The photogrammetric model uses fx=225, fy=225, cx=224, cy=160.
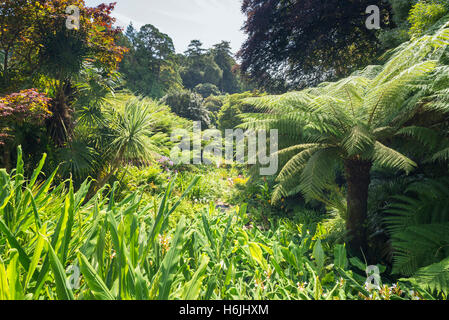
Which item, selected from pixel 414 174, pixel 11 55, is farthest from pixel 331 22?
pixel 11 55

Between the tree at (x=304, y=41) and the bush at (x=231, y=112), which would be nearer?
the tree at (x=304, y=41)

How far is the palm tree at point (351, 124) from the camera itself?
5.58ft

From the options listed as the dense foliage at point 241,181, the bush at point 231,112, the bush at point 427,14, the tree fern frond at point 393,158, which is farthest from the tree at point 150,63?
the tree fern frond at point 393,158

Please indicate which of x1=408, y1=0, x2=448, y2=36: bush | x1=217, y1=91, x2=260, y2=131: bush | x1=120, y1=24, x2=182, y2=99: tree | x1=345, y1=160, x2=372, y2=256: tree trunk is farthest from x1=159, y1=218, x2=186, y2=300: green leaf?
x1=120, y1=24, x2=182, y2=99: tree

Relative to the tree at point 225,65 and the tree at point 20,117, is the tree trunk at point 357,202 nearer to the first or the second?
the tree at point 20,117

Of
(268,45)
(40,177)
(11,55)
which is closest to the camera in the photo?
(40,177)

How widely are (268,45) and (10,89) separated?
18.9ft

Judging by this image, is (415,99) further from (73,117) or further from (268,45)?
(268,45)

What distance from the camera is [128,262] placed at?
0.71 metres

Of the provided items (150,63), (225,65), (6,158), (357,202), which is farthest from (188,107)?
(225,65)

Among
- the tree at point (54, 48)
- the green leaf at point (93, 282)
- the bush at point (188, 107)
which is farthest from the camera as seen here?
the bush at point (188, 107)

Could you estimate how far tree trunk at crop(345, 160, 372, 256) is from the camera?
1.94m

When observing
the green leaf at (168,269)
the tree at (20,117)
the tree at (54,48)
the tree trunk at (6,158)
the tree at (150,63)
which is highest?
the tree at (150,63)

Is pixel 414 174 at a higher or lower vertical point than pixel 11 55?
lower
